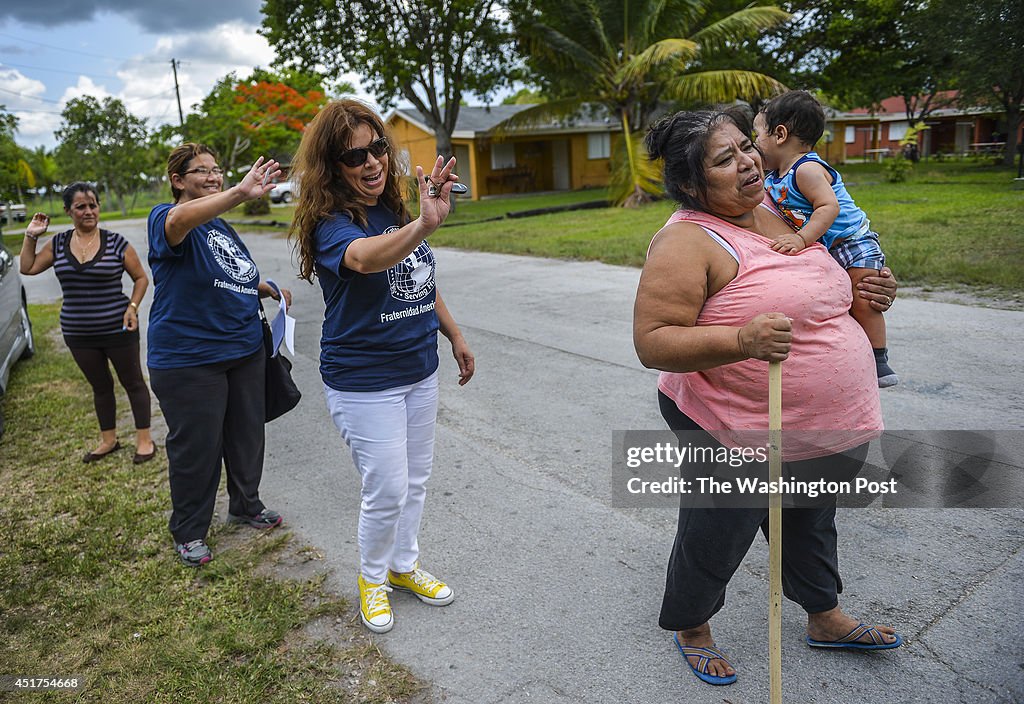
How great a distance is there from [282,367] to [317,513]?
0.81 meters

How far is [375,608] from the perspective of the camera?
3.11m

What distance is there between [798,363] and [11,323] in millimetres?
7780

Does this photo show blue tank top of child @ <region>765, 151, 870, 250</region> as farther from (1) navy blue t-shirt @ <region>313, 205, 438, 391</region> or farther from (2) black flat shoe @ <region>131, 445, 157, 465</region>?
(2) black flat shoe @ <region>131, 445, 157, 465</region>

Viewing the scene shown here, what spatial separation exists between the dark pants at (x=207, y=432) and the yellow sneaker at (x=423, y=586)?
3.62 ft

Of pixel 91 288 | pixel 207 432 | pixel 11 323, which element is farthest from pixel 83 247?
pixel 11 323

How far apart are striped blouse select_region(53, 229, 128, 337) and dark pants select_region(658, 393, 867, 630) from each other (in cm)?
382

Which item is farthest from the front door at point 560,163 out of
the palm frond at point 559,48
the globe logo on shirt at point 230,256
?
the globe logo on shirt at point 230,256

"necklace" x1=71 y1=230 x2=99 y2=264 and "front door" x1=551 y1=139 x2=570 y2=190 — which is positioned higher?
"front door" x1=551 y1=139 x2=570 y2=190

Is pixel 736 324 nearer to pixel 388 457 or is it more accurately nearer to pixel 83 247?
pixel 388 457

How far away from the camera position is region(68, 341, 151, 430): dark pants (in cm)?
508

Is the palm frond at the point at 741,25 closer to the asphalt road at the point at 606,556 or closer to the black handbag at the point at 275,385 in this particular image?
the asphalt road at the point at 606,556

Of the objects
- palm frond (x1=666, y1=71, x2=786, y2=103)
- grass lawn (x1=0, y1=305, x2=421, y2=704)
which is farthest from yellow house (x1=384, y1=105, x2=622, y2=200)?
grass lawn (x1=0, y1=305, x2=421, y2=704)

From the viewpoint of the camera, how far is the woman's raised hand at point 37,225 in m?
4.52

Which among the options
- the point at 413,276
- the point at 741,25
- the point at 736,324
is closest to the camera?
the point at 736,324
